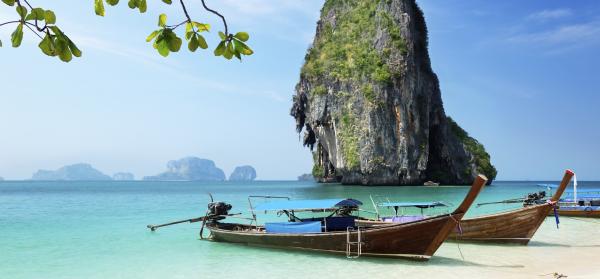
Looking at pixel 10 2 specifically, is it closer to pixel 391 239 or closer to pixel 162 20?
pixel 162 20

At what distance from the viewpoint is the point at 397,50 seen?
184 ft

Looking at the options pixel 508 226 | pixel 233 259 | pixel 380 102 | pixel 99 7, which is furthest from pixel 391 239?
pixel 380 102

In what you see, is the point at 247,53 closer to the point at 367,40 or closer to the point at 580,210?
the point at 580,210

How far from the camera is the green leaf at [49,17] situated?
1.80 metres

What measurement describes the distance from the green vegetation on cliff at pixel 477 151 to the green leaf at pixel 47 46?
215 feet

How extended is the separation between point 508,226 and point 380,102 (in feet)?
135

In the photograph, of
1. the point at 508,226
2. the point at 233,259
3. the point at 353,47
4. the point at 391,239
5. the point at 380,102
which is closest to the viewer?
the point at 391,239

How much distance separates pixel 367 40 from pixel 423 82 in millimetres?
8907

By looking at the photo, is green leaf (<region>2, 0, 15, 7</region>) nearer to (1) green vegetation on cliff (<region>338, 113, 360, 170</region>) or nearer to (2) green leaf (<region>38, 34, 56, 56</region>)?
(2) green leaf (<region>38, 34, 56, 56</region>)

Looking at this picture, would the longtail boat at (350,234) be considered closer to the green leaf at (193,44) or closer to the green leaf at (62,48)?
the green leaf at (193,44)

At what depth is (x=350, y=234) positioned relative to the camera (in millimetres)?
11758

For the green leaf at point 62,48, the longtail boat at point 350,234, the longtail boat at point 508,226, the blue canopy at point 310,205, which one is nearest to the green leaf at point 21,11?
the green leaf at point 62,48

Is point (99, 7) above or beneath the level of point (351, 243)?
above

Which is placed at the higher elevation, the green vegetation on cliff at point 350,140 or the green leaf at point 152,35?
the green vegetation on cliff at point 350,140
